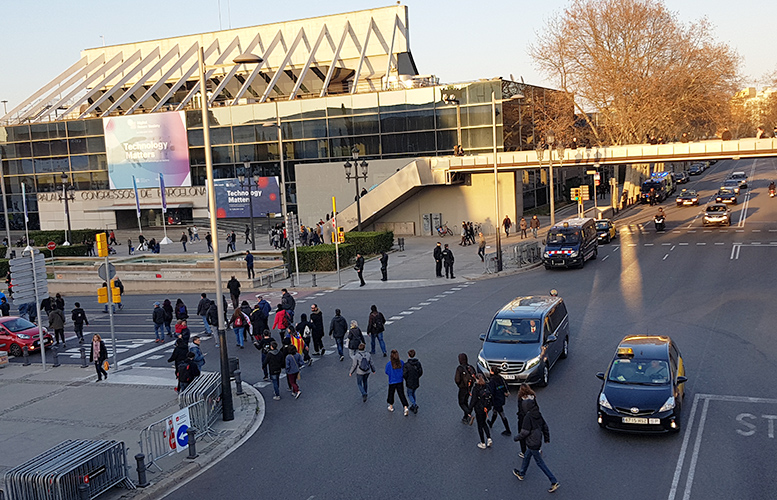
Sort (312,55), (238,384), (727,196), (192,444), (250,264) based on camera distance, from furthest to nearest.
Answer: (312,55) → (727,196) → (250,264) → (238,384) → (192,444)

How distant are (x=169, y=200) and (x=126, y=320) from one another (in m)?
39.9

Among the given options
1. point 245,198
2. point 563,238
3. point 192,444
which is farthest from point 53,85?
point 192,444

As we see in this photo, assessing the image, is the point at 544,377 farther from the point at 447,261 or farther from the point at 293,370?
the point at 447,261

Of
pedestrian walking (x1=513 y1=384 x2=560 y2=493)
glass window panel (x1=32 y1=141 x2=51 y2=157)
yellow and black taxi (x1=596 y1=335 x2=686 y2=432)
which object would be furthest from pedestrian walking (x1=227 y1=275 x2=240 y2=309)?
glass window panel (x1=32 y1=141 x2=51 y2=157)

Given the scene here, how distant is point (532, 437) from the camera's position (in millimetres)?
10734

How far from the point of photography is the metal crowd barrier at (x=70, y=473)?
1045 centimetres

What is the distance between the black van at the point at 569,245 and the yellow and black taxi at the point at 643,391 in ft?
64.0

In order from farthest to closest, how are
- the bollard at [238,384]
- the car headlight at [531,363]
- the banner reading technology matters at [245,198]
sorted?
the banner reading technology matters at [245,198]
the bollard at [238,384]
the car headlight at [531,363]

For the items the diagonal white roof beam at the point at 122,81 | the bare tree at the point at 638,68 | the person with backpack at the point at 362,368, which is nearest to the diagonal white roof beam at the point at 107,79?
the diagonal white roof beam at the point at 122,81

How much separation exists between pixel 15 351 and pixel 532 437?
810 inches

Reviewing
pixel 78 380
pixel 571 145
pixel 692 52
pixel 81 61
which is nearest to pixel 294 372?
pixel 78 380

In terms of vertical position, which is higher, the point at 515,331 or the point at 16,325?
the point at 515,331

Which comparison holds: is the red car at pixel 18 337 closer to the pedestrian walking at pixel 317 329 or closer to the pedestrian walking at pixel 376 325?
the pedestrian walking at pixel 317 329

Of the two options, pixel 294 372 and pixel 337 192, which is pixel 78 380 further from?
pixel 337 192
